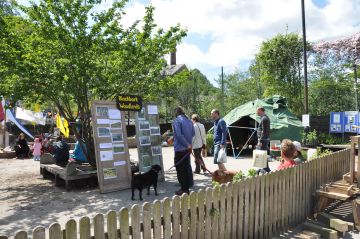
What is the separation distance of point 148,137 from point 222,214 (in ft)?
17.3

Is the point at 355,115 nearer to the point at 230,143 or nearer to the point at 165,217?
the point at 230,143

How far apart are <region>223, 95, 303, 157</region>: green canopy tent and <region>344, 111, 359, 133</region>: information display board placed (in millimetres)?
4237

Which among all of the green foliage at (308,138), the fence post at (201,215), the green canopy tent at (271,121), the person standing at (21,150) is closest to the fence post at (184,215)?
the fence post at (201,215)

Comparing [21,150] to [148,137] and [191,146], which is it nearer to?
[148,137]

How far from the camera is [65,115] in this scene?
34.0 feet

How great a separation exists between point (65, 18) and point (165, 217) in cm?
656

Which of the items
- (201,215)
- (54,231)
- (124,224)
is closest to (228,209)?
(201,215)

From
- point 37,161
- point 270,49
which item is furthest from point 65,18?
point 270,49

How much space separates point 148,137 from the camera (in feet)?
31.7

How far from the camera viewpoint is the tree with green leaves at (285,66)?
79.5 ft

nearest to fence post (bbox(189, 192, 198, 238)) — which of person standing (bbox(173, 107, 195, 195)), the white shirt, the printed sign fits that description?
person standing (bbox(173, 107, 195, 195))

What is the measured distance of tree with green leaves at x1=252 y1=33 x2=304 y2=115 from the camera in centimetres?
2422

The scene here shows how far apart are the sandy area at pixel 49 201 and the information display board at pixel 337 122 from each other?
1293 cm

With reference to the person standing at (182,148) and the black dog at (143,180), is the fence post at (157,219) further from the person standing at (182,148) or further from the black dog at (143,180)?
the person standing at (182,148)
